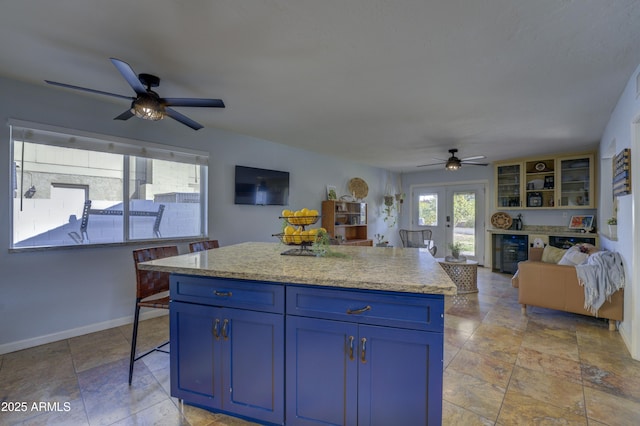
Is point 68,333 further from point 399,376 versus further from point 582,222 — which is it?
point 582,222

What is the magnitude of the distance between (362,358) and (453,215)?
642cm

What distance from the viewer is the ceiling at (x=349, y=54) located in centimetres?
161

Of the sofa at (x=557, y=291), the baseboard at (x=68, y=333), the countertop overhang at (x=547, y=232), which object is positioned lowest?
the baseboard at (x=68, y=333)

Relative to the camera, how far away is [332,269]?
1.53 metres

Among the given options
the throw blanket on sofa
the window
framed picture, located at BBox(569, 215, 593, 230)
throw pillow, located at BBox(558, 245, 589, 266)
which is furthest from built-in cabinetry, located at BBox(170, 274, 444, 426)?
framed picture, located at BBox(569, 215, 593, 230)

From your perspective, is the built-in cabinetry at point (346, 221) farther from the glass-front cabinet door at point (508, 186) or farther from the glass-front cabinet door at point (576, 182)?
the glass-front cabinet door at point (576, 182)

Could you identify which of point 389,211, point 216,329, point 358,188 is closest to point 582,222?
point 389,211

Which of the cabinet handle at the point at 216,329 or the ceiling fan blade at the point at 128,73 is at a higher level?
the ceiling fan blade at the point at 128,73

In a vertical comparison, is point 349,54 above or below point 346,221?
above

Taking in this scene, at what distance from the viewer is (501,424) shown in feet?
5.44

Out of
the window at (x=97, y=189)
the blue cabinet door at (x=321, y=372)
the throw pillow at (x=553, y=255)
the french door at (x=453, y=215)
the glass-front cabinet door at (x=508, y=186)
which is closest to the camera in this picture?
the blue cabinet door at (x=321, y=372)

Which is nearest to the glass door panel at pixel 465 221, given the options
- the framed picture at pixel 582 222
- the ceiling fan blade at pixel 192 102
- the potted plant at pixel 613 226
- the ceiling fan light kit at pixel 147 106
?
the framed picture at pixel 582 222

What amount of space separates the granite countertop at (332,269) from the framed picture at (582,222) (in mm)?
5058

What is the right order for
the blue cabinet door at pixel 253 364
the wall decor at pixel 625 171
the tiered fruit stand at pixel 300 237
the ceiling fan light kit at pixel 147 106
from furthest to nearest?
the wall decor at pixel 625 171, the ceiling fan light kit at pixel 147 106, the tiered fruit stand at pixel 300 237, the blue cabinet door at pixel 253 364
